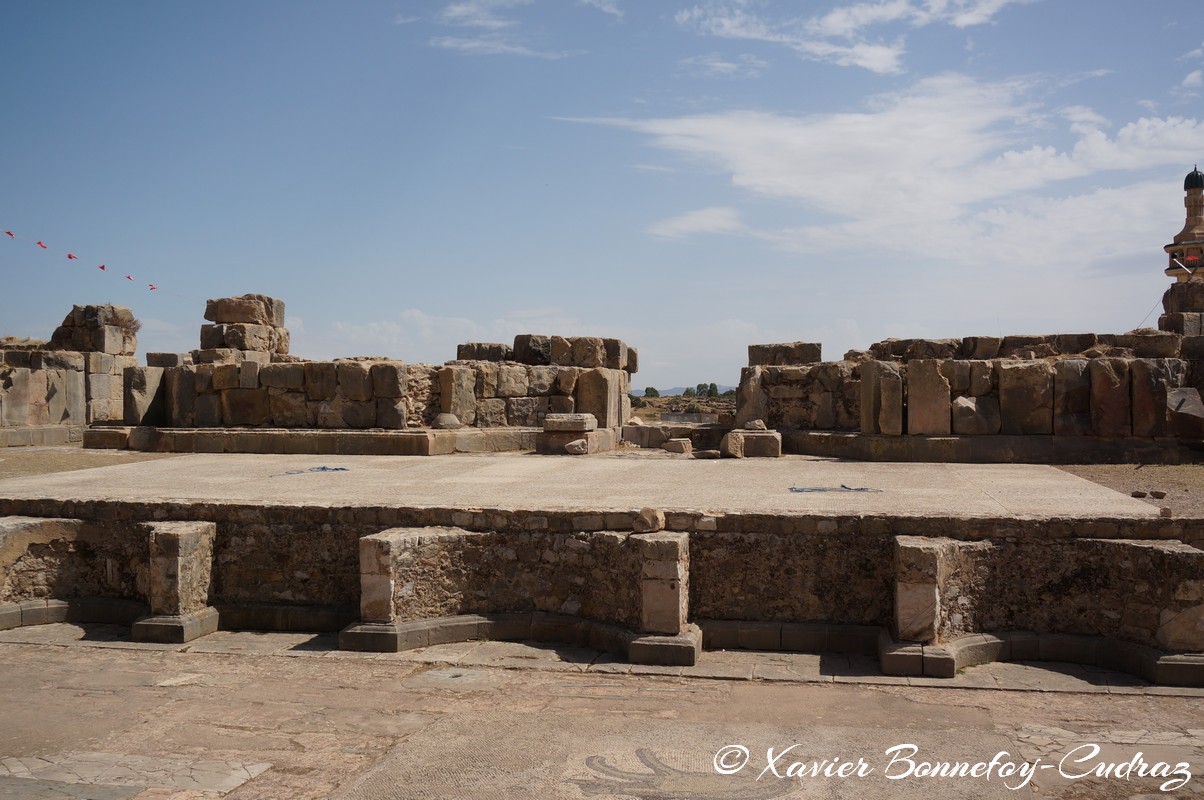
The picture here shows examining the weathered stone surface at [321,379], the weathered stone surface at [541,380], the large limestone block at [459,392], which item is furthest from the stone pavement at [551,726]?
the weathered stone surface at [541,380]

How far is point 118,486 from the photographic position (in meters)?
8.77

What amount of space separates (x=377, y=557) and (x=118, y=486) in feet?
11.3

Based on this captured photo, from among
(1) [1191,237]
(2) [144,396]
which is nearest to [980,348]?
(2) [144,396]

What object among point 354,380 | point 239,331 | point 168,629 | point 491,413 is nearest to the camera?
point 168,629

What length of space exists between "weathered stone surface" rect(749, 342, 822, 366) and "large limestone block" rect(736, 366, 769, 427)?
5.20 ft

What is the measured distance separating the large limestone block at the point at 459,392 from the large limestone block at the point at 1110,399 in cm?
751

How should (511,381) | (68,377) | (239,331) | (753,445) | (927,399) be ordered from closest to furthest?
1. (927,399)
2. (753,445)
3. (511,381)
4. (239,331)
5. (68,377)

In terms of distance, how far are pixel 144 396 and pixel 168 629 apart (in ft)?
23.1

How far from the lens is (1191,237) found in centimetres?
3409

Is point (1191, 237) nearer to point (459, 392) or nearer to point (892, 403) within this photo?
point (892, 403)

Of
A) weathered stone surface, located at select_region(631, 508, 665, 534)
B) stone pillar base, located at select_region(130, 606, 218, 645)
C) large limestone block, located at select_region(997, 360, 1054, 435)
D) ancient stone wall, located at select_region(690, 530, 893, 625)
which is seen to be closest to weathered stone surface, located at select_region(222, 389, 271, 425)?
stone pillar base, located at select_region(130, 606, 218, 645)

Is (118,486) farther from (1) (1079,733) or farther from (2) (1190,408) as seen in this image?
(2) (1190,408)

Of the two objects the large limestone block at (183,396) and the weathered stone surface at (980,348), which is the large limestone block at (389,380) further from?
the weathered stone surface at (980,348)

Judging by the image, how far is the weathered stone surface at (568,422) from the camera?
12570 millimetres
